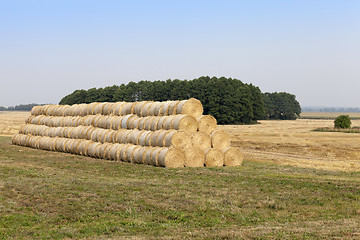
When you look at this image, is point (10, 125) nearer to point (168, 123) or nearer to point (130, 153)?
point (130, 153)

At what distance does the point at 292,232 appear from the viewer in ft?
36.7

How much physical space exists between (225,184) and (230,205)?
397 centimetres

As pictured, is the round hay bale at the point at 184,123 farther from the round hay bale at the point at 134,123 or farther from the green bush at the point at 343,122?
the green bush at the point at 343,122

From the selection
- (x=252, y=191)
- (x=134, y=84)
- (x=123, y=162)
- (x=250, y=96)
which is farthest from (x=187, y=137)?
(x=134, y=84)

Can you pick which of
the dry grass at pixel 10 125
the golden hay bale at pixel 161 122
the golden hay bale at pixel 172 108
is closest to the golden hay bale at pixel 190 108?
the golden hay bale at pixel 172 108

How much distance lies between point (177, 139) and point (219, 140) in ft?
10.1

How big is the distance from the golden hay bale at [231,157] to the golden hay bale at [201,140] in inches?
44.6

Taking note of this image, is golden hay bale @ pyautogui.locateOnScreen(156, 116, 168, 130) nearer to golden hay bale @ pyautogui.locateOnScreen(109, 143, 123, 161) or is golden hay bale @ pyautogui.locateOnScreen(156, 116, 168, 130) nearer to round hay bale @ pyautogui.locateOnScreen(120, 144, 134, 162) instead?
round hay bale @ pyautogui.locateOnScreen(120, 144, 134, 162)

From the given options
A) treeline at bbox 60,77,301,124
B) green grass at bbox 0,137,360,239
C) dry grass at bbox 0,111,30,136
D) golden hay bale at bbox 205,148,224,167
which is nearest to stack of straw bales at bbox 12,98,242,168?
golden hay bale at bbox 205,148,224,167

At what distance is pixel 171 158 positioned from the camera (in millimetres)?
24609

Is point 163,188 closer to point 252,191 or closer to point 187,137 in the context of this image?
point 252,191

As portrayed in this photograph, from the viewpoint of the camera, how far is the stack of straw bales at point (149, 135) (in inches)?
1002

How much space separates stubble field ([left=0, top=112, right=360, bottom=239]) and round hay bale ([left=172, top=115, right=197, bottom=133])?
279cm

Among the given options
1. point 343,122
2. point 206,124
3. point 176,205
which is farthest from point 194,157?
point 343,122
